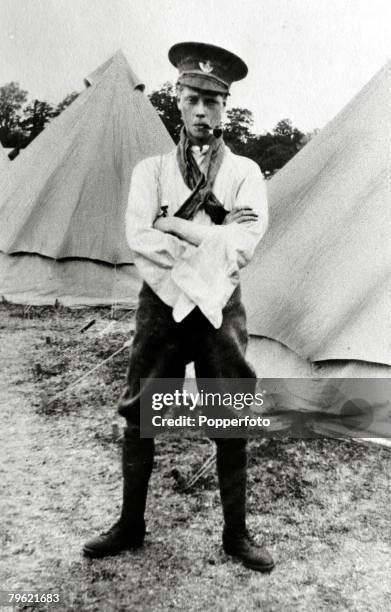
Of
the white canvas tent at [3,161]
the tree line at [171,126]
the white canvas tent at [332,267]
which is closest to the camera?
the white canvas tent at [332,267]

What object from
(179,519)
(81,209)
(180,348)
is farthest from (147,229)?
(81,209)

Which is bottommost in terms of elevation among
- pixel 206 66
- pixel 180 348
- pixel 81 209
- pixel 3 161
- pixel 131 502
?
pixel 131 502

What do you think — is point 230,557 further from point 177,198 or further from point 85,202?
point 85,202

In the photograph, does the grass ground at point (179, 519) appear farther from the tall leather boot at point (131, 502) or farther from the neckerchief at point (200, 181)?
the neckerchief at point (200, 181)

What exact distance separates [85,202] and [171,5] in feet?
12.0

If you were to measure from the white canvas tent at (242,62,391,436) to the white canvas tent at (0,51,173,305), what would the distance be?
8.57 ft

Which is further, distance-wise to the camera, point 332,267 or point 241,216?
point 332,267

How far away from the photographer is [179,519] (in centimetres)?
228

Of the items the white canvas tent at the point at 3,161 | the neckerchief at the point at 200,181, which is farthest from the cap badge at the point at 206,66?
the white canvas tent at the point at 3,161

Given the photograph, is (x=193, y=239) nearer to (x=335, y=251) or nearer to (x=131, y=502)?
(x=131, y=502)

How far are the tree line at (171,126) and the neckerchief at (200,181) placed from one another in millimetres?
1296

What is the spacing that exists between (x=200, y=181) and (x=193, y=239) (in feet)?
0.60

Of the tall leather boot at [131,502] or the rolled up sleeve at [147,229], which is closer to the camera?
the rolled up sleeve at [147,229]

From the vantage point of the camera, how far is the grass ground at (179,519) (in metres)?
1.84
